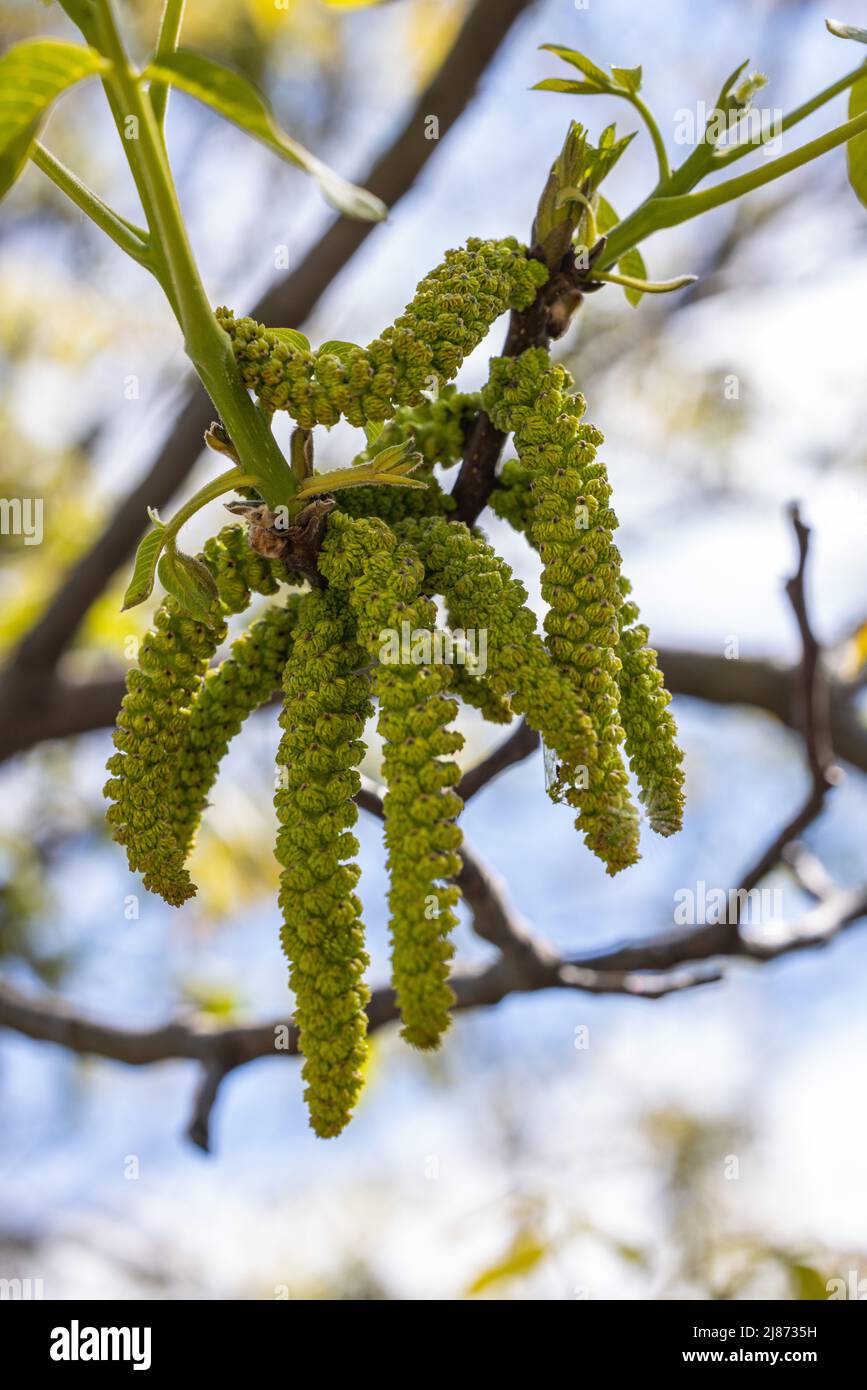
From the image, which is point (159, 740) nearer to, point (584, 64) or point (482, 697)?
point (482, 697)

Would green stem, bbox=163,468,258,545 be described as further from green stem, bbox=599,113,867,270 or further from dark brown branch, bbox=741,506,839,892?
dark brown branch, bbox=741,506,839,892

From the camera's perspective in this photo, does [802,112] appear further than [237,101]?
Yes

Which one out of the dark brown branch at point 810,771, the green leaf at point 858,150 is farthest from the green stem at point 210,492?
the dark brown branch at point 810,771

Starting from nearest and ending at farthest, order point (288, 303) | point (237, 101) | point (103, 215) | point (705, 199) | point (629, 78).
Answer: point (237, 101), point (103, 215), point (705, 199), point (629, 78), point (288, 303)

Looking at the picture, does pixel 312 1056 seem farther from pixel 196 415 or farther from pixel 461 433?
pixel 196 415

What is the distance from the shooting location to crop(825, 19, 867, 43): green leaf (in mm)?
950

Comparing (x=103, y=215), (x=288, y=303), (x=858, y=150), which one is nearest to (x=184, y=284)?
(x=103, y=215)

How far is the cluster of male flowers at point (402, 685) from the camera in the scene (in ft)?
2.47

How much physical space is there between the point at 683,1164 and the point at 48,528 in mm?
Result: 3443

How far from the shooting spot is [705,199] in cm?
88

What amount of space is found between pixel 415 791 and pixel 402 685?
0.24 feet

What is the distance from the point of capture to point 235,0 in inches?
161
